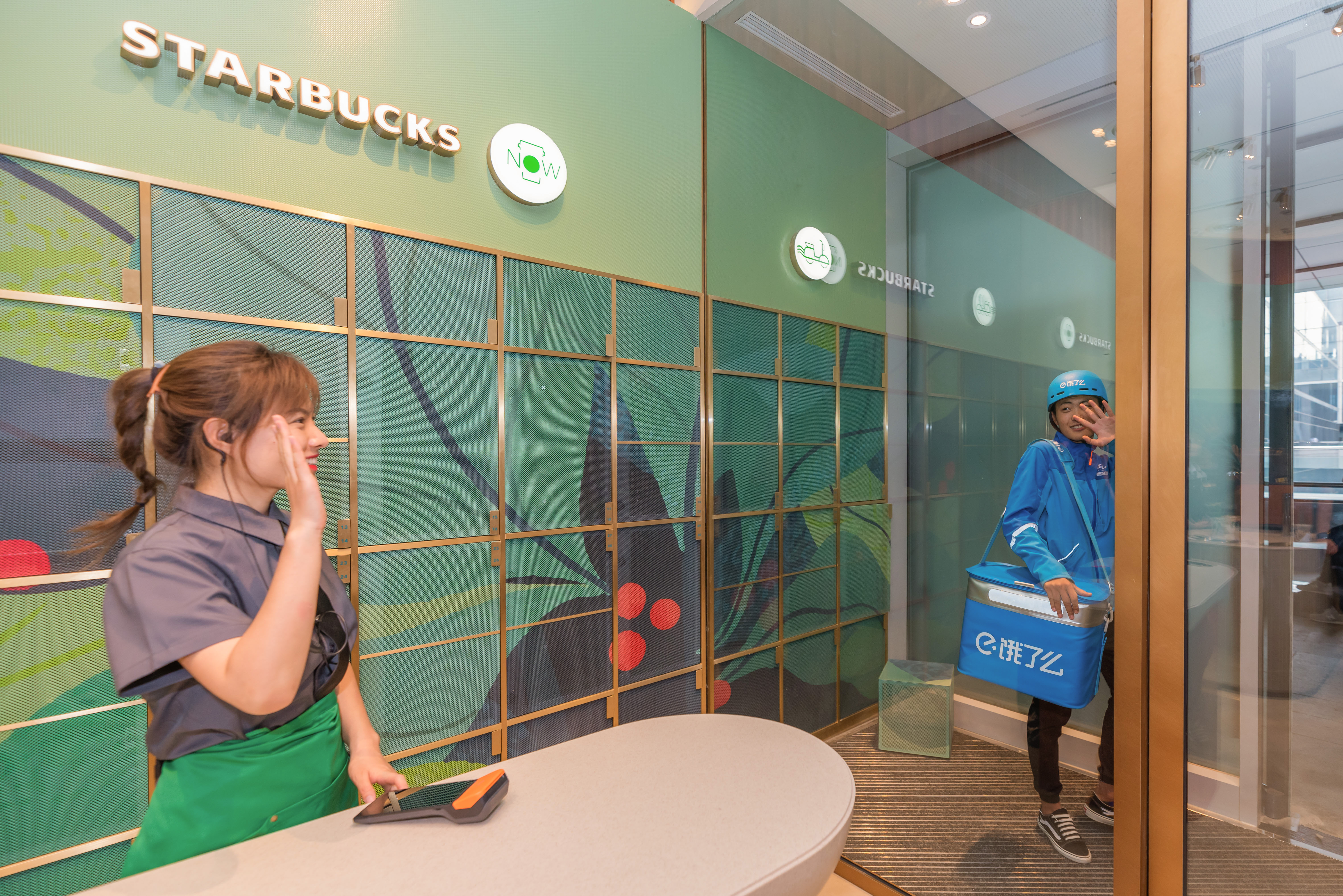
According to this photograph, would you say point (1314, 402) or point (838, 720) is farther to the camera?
point (838, 720)

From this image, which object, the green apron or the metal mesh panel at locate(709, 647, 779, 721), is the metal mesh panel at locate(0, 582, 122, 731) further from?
the metal mesh panel at locate(709, 647, 779, 721)

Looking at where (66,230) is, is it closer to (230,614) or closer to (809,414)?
(230,614)

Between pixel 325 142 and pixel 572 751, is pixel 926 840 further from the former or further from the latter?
pixel 325 142

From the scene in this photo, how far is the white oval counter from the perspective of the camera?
2.56 ft

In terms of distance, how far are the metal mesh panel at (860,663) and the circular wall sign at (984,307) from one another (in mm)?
1004

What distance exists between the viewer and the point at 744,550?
272 cm

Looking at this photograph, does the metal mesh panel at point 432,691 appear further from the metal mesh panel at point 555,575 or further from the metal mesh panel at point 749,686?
the metal mesh panel at point 749,686

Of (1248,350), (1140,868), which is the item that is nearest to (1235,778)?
(1140,868)

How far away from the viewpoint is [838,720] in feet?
7.56

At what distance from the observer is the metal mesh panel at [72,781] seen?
4.78 ft

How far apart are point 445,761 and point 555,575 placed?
0.70 meters

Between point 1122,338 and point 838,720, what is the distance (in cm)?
156

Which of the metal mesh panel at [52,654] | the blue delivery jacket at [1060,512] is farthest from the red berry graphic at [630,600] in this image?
the metal mesh panel at [52,654]

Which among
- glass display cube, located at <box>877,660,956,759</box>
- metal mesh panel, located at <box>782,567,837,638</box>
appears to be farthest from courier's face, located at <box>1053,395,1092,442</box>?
metal mesh panel, located at <box>782,567,837,638</box>
